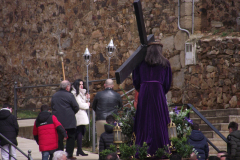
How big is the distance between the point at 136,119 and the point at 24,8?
12.2 meters

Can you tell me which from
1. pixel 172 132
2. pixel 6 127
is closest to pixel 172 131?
pixel 172 132

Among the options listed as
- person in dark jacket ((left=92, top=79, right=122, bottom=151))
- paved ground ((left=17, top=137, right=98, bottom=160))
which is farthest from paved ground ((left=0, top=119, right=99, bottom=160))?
person in dark jacket ((left=92, top=79, right=122, bottom=151))

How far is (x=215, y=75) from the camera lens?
10477 millimetres

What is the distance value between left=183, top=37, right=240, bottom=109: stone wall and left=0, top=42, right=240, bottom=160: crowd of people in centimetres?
348

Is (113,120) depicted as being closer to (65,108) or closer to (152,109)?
(152,109)

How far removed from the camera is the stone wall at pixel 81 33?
448 inches

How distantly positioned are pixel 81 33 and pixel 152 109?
932 cm

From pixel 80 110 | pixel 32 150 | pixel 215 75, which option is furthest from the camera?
pixel 215 75

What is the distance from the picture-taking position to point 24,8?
54.3ft

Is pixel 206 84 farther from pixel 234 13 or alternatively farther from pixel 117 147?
pixel 117 147

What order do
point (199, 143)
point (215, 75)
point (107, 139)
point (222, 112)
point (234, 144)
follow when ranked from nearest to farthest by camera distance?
1. point (107, 139)
2. point (199, 143)
3. point (234, 144)
4. point (222, 112)
5. point (215, 75)

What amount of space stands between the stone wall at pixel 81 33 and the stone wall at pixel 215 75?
0.52 m

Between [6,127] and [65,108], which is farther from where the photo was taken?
[6,127]

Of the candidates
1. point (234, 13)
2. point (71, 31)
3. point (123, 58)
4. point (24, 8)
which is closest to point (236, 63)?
point (234, 13)
